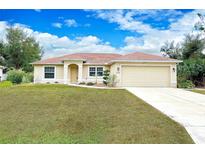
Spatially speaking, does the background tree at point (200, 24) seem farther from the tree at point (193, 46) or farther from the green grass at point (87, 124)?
the green grass at point (87, 124)

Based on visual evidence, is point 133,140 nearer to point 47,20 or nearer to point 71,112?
point 71,112

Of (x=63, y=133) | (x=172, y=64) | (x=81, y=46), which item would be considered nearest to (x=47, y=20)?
(x=81, y=46)

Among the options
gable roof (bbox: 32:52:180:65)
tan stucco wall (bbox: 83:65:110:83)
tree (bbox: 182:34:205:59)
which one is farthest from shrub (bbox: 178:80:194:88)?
tree (bbox: 182:34:205:59)

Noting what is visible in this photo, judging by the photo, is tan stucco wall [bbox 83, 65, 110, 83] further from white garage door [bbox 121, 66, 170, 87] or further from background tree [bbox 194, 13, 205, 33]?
background tree [bbox 194, 13, 205, 33]

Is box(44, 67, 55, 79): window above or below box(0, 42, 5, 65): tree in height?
below

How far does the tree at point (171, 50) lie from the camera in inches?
1467

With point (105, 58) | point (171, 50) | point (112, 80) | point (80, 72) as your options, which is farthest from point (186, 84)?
point (171, 50)

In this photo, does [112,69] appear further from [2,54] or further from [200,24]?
[2,54]

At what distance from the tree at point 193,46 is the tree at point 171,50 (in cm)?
169

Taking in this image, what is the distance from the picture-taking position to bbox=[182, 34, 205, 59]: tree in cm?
3366

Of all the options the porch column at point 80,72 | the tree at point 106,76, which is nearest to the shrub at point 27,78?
the porch column at point 80,72

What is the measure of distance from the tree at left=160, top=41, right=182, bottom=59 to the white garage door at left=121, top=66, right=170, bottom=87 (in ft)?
51.3
